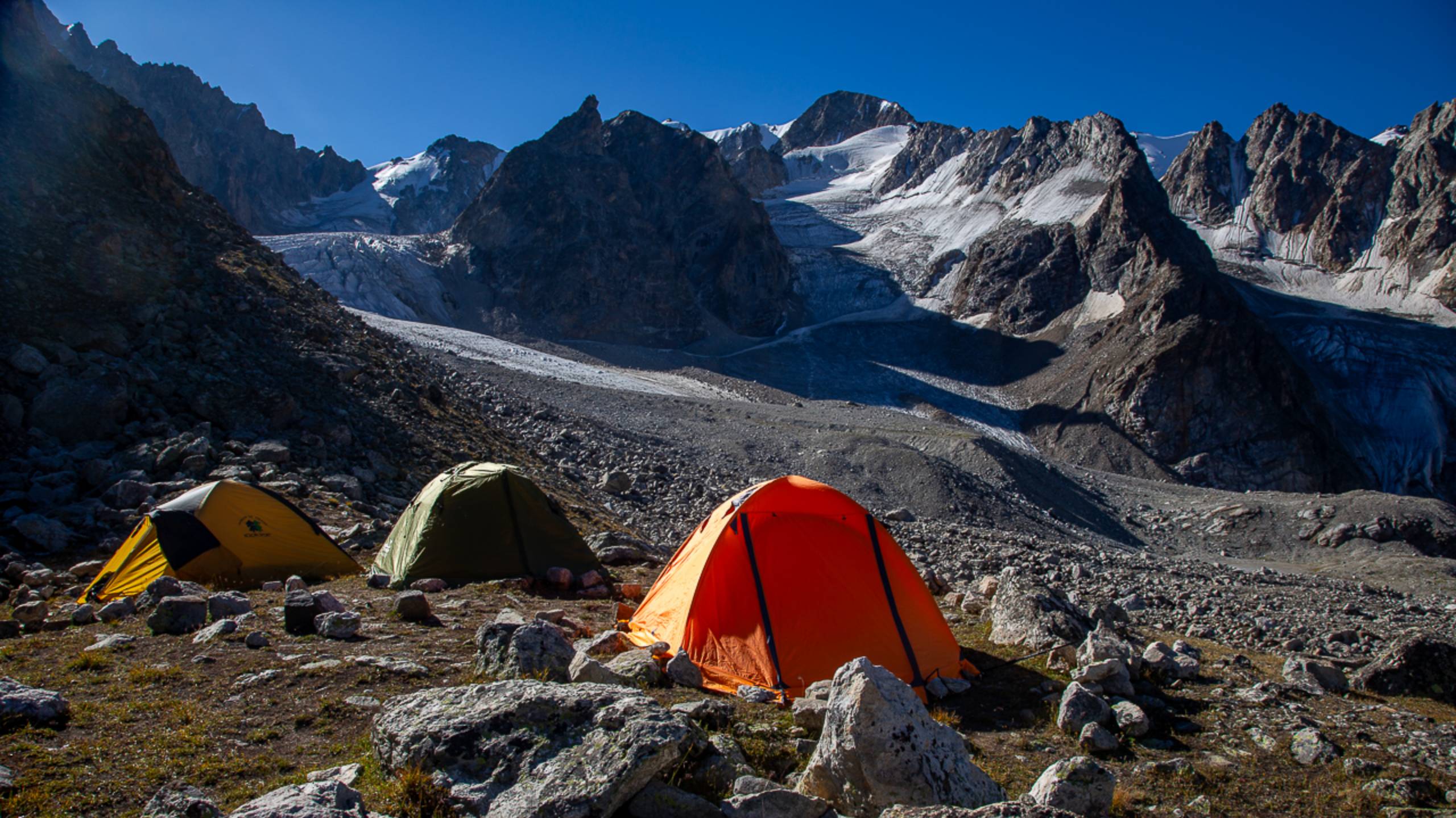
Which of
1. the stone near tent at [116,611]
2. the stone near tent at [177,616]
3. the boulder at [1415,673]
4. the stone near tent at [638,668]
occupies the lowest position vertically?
the stone near tent at [116,611]

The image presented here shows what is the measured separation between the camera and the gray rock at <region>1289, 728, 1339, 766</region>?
551cm

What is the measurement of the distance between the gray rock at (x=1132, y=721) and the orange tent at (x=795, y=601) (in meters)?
1.70

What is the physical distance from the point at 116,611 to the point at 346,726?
14.9 ft

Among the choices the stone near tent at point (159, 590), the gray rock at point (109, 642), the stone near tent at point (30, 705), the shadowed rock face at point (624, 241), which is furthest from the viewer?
the shadowed rock face at point (624, 241)

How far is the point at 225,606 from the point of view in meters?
7.35

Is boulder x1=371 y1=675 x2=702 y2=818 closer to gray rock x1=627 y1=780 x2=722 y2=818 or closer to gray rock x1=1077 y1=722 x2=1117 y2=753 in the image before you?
gray rock x1=627 y1=780 x2=722 y2=818

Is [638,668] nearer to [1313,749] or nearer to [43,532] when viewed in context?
[1313,749]

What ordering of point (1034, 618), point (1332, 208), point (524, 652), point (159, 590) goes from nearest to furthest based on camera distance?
point (524, 652)
point (159, 590)
point (1034, 618)
point (1332, 208)

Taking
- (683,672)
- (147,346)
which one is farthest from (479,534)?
(147,346)

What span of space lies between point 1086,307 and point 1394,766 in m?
82.7

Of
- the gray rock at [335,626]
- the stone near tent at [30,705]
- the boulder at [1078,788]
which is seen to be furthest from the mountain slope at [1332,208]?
the stone near tent at [30,705]

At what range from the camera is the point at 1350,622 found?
1394 cm

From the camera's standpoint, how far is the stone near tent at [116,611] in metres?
7.62

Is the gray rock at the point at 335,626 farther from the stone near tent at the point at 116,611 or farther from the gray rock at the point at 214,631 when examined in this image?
the stone near tent at the point at 116,611
